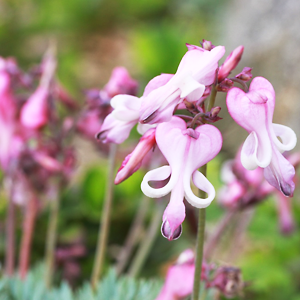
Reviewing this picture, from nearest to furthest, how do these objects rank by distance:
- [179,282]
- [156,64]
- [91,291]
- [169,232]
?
[169,232], [179,282], [91,291], [156,64]

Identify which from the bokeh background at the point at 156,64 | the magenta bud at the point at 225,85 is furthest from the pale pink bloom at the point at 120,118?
the bokeh background at the point at 156,64

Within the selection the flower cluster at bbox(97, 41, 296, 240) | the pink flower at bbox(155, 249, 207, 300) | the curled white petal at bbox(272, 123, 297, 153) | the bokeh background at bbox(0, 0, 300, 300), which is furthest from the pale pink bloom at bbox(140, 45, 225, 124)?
the bokeh background at bbox(0, 0, 300, 300)

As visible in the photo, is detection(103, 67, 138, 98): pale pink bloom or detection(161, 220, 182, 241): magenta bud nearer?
detection(161, 220, 182, 241): magenta bud

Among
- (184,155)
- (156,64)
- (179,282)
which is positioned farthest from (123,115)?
(156,64)

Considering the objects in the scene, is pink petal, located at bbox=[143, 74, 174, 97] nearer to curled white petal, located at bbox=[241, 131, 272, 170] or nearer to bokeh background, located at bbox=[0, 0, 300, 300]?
curled white petal, located at bbox=[241, 131, 272, 170]

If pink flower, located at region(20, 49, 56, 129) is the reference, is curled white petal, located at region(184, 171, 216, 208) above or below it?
below

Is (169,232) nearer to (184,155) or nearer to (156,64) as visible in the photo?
(184,155)
